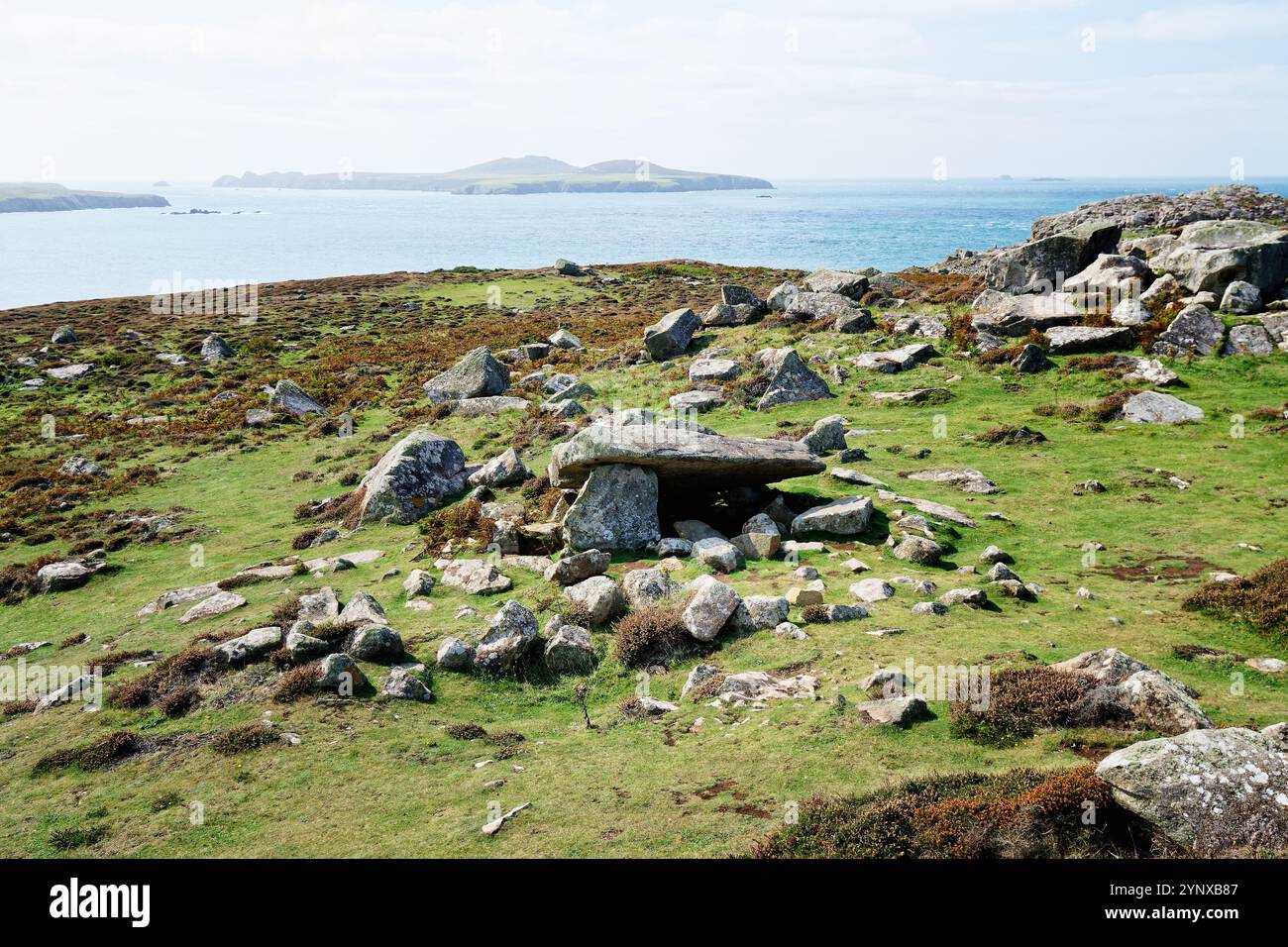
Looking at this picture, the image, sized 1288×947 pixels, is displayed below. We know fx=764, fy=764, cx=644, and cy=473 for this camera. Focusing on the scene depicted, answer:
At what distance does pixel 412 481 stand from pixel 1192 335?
30507 millimetres

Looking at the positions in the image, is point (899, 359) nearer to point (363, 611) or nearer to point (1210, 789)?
point (363, 611)

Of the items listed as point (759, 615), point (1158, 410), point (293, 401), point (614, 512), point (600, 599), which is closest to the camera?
point (759, 615)

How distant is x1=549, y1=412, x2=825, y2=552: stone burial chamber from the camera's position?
18.6 m

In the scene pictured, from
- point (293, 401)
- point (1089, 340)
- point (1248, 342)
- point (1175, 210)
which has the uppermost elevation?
point (1175, 210)

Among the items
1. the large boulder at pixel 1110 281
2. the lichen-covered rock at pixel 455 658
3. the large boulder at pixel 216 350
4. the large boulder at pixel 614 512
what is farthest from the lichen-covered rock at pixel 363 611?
the large boulder at pixel 216 350

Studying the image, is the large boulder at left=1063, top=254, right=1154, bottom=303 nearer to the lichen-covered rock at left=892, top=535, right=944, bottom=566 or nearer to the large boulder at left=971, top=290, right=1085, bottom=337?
the large boulder at left=971, top=290, right=1085, bottom=337

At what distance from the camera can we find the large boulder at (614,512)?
18.9 meters

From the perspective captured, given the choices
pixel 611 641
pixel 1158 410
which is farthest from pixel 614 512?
pixel 1158 410

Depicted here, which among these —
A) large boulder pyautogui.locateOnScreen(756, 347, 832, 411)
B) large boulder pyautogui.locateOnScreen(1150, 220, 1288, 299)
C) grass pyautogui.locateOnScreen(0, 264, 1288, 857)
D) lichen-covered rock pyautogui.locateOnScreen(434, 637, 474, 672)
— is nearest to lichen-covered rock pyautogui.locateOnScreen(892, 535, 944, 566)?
grass pyautogui.locateOnScreen(0, 264, 1288, 857)

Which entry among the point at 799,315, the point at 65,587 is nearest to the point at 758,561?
the point at 65,587

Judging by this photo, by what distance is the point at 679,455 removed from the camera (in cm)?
1842

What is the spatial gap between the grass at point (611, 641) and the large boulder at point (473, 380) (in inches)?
129

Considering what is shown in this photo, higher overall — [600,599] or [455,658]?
[600,599]

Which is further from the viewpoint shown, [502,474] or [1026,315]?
[1026,315]
